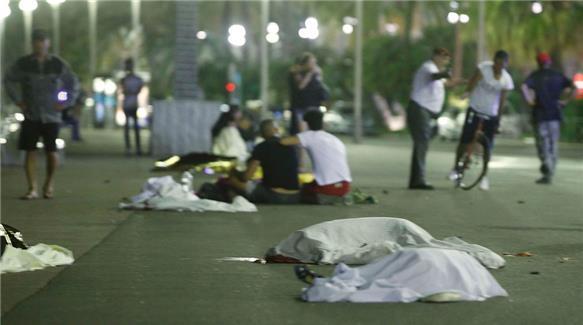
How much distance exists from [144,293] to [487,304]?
6.92ft

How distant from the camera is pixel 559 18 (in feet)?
178

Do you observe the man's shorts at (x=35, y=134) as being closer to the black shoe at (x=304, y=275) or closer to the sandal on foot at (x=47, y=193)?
the sandal on foot at (x=47, y=193)

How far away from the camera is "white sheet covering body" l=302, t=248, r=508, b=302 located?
8.98 m

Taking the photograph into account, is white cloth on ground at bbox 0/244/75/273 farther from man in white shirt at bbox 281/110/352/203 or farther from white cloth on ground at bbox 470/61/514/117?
white cloth on ground at bbox 470/61/514/117

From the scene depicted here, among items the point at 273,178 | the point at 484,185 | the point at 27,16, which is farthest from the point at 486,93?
the point at 27,16

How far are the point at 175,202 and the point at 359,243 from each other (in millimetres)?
5160

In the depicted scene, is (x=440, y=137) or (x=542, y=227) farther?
(x=440, y=137)

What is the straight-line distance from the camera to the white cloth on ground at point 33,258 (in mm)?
10477

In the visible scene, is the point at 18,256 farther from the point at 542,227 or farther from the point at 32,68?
the point at 32,68

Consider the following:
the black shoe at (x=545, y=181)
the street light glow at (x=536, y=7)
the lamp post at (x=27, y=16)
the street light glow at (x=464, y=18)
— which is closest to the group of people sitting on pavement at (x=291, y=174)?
the black shoe at (x=545, y=181)

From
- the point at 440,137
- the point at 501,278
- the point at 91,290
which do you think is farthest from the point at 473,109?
the point at 440,137

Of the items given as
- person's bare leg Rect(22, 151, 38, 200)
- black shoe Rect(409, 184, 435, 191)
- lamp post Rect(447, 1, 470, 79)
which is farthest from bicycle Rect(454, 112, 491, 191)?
lamp post Rect(447, 1, 470, 79)

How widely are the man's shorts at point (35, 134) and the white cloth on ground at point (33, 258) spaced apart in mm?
6167

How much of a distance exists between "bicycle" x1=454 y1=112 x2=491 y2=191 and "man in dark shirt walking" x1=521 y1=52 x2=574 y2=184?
70.5 inches
